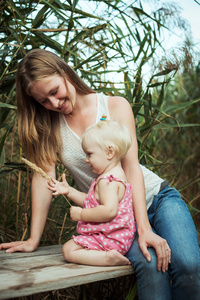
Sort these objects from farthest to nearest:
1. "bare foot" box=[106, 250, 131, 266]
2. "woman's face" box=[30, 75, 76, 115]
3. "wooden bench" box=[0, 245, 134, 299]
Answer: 1. "woman's face" box=[30, 75, 76, 115]
2. "bare foot" box=[106, 250, 131, 266]
3. "wooden bench" box=[0, 245, 134, 299]

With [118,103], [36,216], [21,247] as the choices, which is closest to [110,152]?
[118,103]

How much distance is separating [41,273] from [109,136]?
2.11 ft

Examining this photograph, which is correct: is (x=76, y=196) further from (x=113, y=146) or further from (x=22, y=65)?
(x=22, y=65)

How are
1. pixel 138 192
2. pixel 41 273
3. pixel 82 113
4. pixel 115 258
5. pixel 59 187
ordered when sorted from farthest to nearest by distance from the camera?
pixel 82 113, pixel 138 192, pixel 59 187, pixel 115 258, pixel 41 273

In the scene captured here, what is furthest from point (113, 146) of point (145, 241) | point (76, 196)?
point (145, 241)

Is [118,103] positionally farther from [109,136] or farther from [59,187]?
[59,187]

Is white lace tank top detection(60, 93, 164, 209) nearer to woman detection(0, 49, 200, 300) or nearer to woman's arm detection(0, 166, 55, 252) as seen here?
woman detection(0, 49, 200, 300)

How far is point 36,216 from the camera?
187cm

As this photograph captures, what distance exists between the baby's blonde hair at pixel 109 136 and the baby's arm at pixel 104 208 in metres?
0.16

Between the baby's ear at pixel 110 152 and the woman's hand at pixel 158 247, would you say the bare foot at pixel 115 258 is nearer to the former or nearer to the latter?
the woman's hand at pixel 158 247

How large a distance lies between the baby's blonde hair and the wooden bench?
1.69 ft

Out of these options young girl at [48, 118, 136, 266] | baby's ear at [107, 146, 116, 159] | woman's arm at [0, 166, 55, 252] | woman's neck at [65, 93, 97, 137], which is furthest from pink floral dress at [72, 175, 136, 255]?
woman's neck at [65, 93, 97, 137]

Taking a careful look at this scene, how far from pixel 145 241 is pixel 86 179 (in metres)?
0.52

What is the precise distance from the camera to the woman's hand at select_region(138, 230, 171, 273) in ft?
5.04
